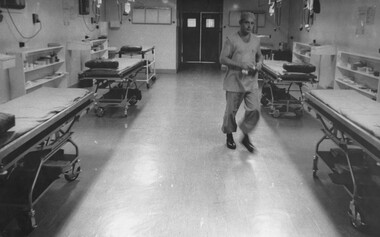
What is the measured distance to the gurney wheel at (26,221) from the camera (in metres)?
2.52

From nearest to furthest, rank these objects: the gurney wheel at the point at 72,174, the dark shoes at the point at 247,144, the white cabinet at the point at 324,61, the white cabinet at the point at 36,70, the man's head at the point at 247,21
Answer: the gurney wheel at the point at 72,174 → the man's head at the point at 247,21 → the dark shoes at the point at 247,144 → the white cabinet at the point at 36,70 → the white cabinet at the point at 324,61

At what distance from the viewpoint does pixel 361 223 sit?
2.60 meters

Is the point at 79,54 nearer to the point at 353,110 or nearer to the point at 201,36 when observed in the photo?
the point at 201,36

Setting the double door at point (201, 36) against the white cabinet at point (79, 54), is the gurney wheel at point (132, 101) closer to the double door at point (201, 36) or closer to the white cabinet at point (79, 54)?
the white cabinet at point (79, 54)

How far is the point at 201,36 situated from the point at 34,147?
11.6 meters

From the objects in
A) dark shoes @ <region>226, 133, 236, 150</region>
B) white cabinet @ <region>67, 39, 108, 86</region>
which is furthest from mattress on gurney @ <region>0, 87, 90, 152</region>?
white cabinet @ <region>67, 39, 108, 86</region>

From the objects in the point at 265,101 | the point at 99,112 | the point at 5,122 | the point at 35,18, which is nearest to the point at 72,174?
the point at 5,122

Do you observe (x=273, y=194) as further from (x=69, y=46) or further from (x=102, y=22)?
(x=102, y=22)

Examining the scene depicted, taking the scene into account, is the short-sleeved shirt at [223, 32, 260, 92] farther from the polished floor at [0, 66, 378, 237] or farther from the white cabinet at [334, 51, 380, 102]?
the white cabinet at [334, 51, 380, 102]

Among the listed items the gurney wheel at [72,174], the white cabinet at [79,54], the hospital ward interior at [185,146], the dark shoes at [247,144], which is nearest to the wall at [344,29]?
the hospital ward interior at [185,146]

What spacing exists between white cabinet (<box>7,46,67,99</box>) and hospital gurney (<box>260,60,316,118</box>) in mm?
3524

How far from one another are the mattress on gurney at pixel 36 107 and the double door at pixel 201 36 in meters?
10.3

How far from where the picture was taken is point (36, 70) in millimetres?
6746

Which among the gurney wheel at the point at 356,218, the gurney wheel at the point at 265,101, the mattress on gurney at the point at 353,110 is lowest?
the gurney wheel at the point at 356,218
